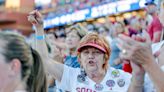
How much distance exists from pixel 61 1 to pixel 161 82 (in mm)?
20207

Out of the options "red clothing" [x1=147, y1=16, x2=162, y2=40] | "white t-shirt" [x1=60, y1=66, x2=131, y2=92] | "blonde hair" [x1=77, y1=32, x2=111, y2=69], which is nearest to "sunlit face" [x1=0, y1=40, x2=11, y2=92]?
"white t-shirt" [x1=60, y1=66, x2=131, y2=92]

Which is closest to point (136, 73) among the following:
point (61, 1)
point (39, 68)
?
point (39, 68)

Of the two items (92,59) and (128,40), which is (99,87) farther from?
(128,40)

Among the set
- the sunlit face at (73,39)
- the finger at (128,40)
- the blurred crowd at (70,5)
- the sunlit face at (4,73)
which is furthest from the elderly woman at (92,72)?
the blurred crowd at (70,5)

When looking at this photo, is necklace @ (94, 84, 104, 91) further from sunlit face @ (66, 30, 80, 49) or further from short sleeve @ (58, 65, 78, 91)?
sunlit face @ (66, 30, 80, 49)

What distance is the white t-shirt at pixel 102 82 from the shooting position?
2.99 meters

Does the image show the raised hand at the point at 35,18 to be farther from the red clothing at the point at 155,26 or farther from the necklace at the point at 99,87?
the red clothing at the point at 155,26

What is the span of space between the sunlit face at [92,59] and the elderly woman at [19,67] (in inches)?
41.5

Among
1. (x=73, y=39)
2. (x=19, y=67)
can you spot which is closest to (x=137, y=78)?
(x=19, y=67)

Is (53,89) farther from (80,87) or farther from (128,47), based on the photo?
(128,47)

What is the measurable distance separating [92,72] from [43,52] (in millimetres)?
508

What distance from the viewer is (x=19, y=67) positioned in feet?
6.27

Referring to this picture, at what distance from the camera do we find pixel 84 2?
18.5 metres

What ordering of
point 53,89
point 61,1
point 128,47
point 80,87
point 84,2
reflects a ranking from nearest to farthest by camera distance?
point 128,47
point 80,87
point 53,89
point 84,2
point 61,1
